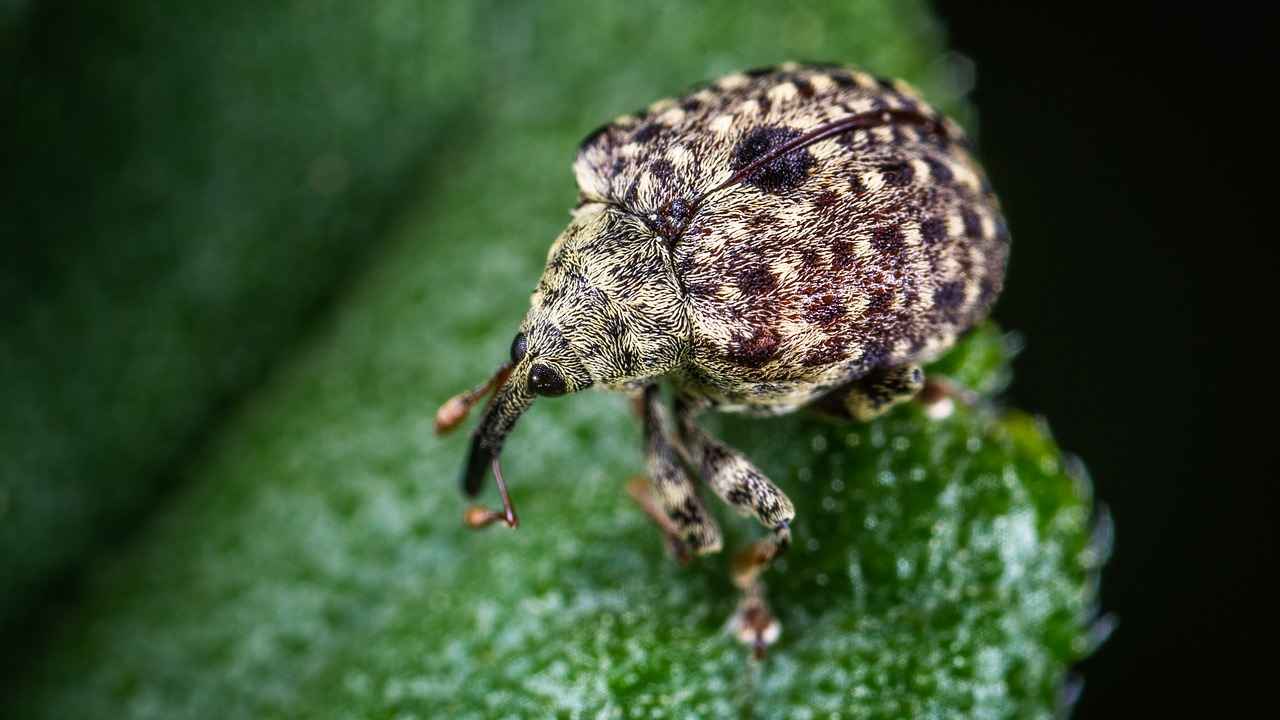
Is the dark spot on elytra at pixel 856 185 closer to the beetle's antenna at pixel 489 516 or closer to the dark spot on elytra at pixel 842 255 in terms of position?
the dark spot on elytra at pixel 842 255

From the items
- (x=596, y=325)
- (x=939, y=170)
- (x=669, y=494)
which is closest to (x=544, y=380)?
(x=596, y=325)

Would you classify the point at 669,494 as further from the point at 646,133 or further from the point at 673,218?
the point at 646,133

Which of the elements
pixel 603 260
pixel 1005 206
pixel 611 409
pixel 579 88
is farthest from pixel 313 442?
pixel 1005 206

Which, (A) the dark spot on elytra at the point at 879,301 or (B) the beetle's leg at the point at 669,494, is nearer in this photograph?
(A) the dark spot on elytra at the point at 879,301

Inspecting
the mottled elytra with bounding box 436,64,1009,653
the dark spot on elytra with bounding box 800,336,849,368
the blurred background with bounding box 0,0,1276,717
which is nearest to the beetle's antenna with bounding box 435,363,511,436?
the mottled elytra with bounding box 436,64,1009,653

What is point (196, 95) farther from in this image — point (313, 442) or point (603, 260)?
point (603, 260)

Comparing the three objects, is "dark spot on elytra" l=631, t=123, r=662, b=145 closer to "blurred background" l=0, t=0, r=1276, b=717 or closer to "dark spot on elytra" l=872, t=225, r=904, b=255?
"dark spot on elytra" l=872, t=225, r=904, b=255


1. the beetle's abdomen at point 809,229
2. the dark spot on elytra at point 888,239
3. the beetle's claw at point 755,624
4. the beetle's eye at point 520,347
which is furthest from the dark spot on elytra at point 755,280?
the beetle's claw at point 755,624
